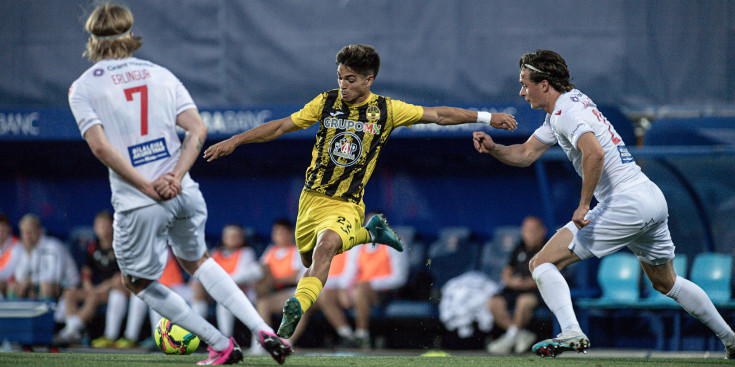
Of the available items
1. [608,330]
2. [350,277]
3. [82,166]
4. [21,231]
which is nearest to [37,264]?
[21,231]

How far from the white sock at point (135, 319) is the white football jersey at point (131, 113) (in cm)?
560

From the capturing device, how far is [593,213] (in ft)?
17.9

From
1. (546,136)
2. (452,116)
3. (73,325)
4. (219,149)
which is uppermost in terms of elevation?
(452,116)

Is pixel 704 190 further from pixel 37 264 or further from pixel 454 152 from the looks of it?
pixel 37 264

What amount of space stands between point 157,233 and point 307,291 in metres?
0.97

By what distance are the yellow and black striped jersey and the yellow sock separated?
0.74 m

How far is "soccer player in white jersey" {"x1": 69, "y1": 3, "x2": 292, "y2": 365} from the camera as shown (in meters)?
4.52

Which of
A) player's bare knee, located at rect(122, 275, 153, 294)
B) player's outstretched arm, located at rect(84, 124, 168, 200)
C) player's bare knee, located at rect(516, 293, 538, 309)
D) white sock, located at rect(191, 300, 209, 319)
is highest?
player's outstretched arm, located at rect(84, 124, 168, 200)

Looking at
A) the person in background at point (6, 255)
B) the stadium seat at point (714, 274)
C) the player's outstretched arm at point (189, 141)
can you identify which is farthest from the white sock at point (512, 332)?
the person in background at point (6, 255)

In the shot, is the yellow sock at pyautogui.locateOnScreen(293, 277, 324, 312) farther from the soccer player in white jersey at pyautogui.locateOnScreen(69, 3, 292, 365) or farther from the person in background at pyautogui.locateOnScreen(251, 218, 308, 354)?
the person in background at pyautogui.locateOnScreen(251, 218, 308, 354)

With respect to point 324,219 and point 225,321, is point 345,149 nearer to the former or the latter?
point 324,219

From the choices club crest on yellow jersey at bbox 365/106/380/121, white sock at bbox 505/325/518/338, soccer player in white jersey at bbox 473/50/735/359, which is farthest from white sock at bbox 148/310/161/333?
soccer player in white jersey at bbox 473/50/735/359

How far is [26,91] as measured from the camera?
10805 millimetres

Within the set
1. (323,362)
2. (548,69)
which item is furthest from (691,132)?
(323,362)
